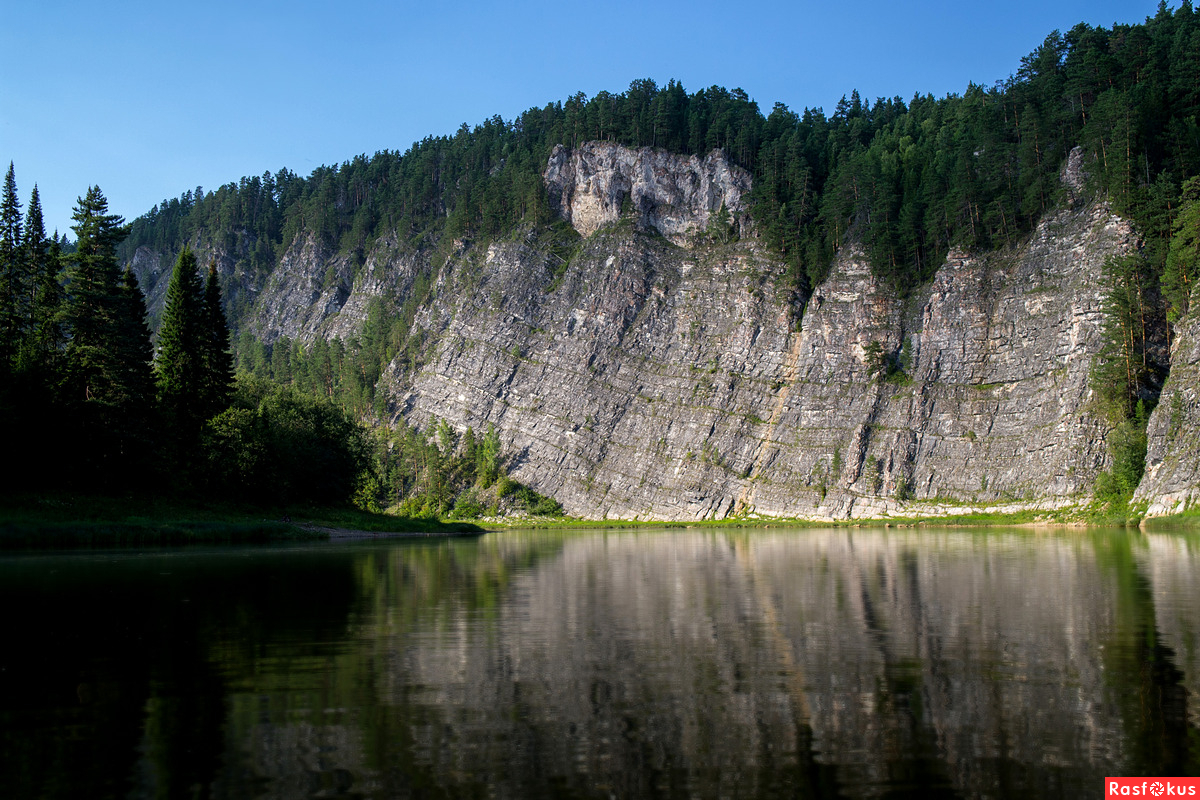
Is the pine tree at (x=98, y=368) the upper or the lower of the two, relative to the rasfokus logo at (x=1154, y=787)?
upper

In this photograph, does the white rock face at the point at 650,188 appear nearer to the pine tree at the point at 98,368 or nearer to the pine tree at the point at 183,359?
the pine tree at the point at 183,359

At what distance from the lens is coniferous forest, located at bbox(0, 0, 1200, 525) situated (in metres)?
58.0

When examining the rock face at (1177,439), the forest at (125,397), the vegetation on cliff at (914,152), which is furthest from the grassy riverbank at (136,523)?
the vegetation on cliff at (914,152)

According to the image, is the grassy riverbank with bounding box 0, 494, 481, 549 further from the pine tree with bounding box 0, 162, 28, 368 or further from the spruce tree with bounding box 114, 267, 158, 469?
the pine tree with bounding box 0, 162, 28, 368

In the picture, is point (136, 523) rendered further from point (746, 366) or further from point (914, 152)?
point (914, 152)

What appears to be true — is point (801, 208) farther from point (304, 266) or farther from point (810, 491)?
point (304, 266)

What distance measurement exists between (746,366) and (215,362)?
234 feet

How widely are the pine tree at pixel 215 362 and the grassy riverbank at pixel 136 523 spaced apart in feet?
32.2

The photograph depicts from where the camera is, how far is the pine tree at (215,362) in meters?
67.5

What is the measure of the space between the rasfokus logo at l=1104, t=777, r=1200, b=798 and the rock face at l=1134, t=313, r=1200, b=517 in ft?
186

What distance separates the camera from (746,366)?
118m

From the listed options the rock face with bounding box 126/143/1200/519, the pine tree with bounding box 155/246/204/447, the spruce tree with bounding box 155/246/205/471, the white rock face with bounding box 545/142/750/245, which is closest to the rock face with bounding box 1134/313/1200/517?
the rock face with bounding box 126/143/1200/519

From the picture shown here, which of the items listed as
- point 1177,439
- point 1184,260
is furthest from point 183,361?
point 1184,260

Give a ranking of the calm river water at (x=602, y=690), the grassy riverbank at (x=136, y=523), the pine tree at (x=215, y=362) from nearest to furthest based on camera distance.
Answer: the calm river water at (x=602, y=690) < the grassy riverbank at (x=136, y=523) < the pine tree at (x=215, y=362)
